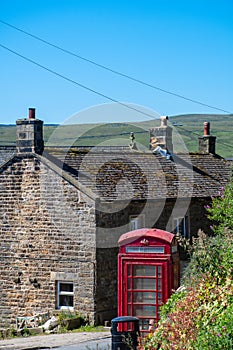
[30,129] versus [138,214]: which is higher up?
[30,129]

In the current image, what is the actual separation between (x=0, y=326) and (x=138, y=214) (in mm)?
5811

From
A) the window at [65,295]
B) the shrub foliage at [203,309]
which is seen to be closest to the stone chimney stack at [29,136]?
the window at [65,295]

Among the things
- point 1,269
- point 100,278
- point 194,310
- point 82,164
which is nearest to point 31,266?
point 1,269

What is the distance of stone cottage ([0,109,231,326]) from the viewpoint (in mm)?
20312

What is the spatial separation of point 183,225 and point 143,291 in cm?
907

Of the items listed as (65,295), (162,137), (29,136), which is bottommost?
(65,295)

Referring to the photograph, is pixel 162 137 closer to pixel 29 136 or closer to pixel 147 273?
pixel 29 136

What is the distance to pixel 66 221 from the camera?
68.1 feet

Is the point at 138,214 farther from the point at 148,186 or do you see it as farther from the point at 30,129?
the point at 30,129

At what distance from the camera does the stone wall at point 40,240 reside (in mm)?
20359

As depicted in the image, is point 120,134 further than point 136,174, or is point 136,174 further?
point 120,134

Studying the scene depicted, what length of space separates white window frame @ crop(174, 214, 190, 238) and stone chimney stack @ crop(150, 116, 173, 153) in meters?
4.76

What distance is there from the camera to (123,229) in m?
21.0

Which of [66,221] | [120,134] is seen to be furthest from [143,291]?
[120,134]
